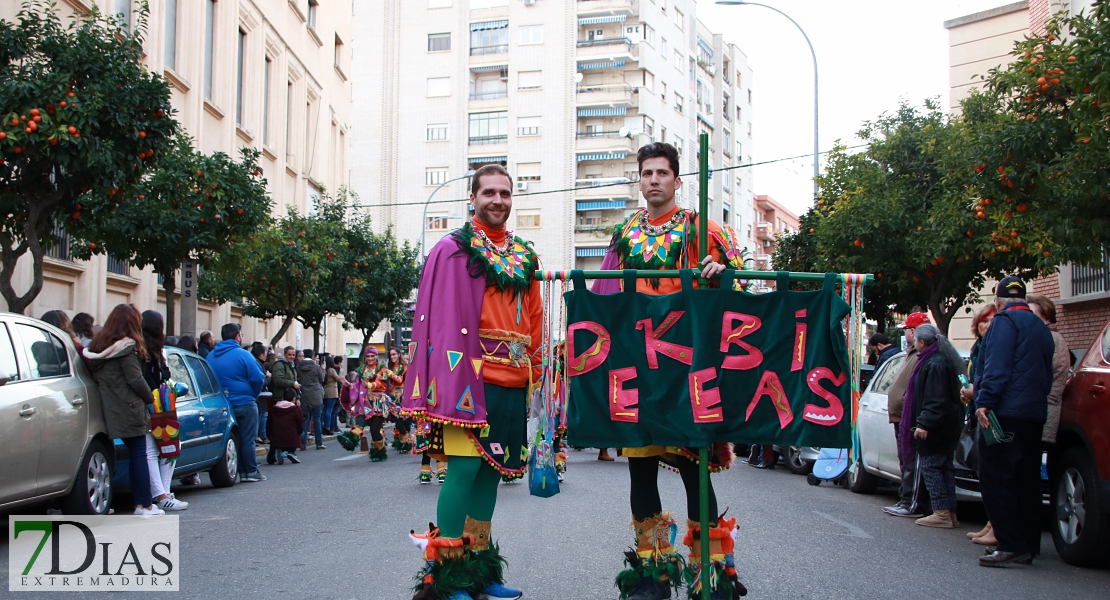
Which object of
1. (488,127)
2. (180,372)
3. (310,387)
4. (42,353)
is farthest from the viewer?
(488,127)

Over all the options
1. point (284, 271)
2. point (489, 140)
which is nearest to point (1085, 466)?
point (284, 271)

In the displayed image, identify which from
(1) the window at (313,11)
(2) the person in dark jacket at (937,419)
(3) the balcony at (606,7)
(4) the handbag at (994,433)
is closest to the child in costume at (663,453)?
(4) the handbag at (994,433)

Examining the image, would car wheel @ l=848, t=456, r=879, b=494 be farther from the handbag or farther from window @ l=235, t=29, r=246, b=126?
window @ l=235, t=29, r=246, b=126

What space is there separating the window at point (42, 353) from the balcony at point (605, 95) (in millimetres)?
54918

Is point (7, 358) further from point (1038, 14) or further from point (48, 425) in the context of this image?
point (1038, 14)

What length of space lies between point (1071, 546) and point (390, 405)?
10.0 metres

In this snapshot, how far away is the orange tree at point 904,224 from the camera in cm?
1912

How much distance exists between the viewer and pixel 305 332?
114ft

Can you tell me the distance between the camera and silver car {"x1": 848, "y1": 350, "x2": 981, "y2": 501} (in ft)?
34.3

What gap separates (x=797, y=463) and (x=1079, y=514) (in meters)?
7.05

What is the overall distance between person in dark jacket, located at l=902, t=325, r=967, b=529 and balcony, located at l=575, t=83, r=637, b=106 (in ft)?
177

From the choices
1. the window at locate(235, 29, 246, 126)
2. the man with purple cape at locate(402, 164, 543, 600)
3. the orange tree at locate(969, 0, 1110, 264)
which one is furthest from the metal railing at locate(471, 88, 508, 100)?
the man with purple cape at locate(402, 164, 543, 600)

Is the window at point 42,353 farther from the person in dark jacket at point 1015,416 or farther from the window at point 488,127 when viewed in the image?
the window at point 488,127

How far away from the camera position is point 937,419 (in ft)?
28.5
